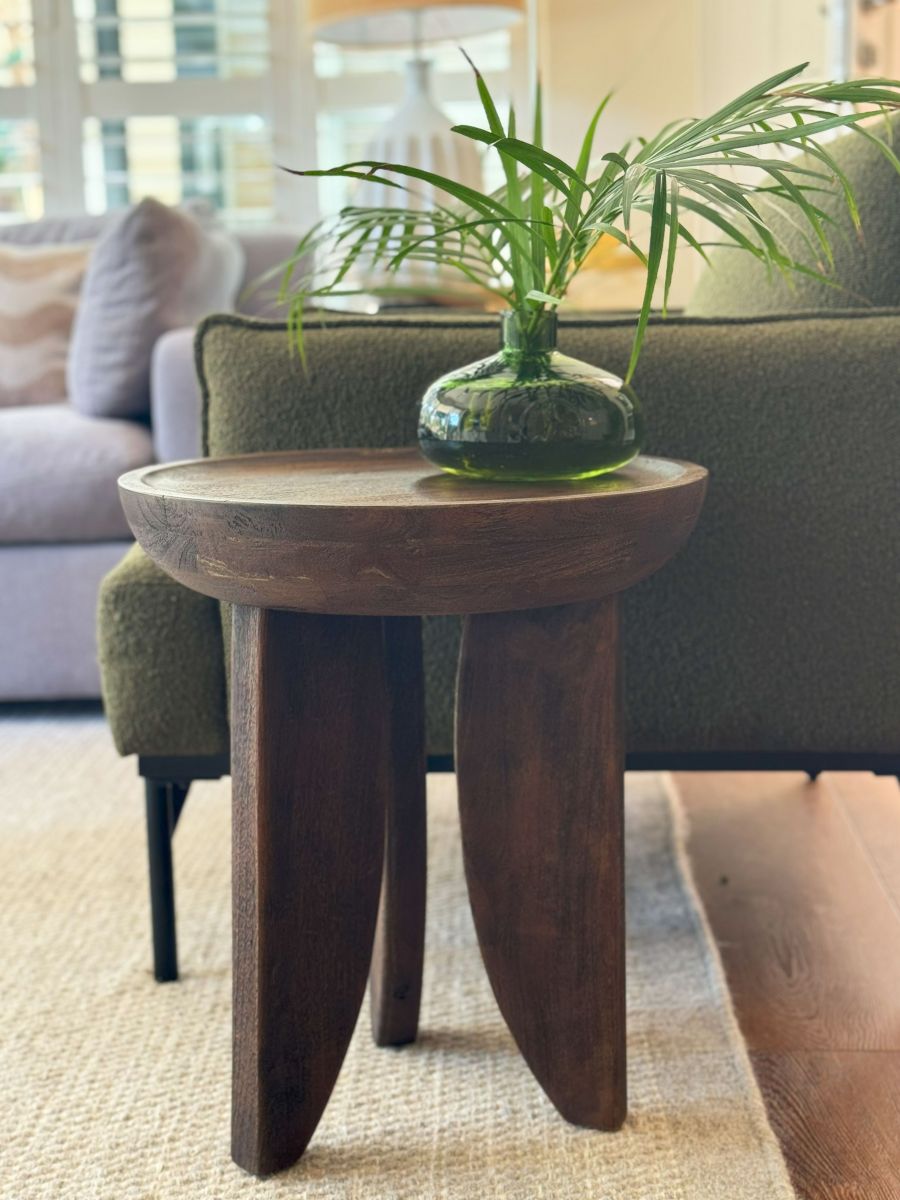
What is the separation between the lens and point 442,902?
4.55 feet

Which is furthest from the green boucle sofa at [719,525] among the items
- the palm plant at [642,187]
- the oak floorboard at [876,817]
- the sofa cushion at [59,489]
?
the sofa cushion at [59,489]

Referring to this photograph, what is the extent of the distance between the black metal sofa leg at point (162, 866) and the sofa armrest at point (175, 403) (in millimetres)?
1032

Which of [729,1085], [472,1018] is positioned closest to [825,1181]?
[729,1085]

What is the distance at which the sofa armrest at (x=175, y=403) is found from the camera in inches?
83.9

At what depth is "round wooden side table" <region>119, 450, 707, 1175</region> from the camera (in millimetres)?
815

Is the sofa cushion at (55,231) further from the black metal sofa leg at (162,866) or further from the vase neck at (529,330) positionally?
the vase neck at (529,330)

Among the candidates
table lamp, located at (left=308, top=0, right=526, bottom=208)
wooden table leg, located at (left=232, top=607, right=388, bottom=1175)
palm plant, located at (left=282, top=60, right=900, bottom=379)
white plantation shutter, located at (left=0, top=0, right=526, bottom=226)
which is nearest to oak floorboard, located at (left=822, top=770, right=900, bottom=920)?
wooden table leg, located at (left=232, top=607, right=388, bottom=1175)

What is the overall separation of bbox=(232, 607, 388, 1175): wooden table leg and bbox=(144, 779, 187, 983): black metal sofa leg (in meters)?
0.28

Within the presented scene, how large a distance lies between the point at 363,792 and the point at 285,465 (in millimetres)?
268

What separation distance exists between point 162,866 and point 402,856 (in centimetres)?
25

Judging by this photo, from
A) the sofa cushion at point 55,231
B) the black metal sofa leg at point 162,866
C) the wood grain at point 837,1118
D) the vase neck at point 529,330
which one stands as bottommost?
the wood grain at point 837,1118

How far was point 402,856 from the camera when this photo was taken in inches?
42.2

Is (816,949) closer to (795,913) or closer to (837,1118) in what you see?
(795,913)

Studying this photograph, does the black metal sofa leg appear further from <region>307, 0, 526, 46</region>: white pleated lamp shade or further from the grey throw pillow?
<region>307, 0, 526, 46</region>: white pleated lamp shade
